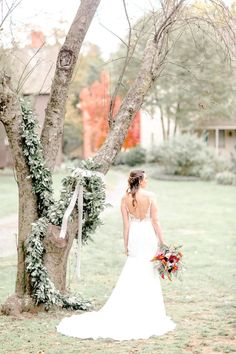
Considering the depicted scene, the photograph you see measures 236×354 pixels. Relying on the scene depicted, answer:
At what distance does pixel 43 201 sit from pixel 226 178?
90.9 feet

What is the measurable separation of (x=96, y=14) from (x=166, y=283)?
16.9ft

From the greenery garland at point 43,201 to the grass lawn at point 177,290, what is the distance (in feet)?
1.13

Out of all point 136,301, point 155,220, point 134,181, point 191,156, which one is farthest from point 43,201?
point 191,156

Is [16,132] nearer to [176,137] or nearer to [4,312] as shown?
[4,312]

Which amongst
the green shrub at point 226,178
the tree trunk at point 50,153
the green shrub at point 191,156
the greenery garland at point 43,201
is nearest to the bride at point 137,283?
the greenery garland at point 43,201

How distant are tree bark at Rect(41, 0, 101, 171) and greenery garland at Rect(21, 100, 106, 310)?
11.1 inches

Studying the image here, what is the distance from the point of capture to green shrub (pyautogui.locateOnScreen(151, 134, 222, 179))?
124 ft

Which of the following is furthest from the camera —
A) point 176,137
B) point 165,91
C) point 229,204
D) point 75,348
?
point 165,91

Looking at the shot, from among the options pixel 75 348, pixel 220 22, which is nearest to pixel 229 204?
pixel 220 22

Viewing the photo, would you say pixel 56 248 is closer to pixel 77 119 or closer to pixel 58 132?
pixel 58 132

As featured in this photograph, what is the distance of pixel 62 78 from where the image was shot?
838cm

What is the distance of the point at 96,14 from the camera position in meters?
8.46

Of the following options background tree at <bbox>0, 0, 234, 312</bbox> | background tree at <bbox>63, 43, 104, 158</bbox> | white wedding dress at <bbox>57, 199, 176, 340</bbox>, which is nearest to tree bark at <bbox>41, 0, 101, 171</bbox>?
background tree at <bbox>0, 0, 234, 312</bbox>

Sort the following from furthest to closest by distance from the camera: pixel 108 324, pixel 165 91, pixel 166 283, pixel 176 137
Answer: pixel 165 91
pixel 176 137
pixel 166 283
pixel 108 324
